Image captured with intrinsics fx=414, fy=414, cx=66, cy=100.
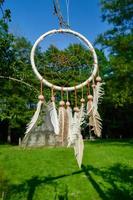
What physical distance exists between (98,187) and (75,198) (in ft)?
5.67

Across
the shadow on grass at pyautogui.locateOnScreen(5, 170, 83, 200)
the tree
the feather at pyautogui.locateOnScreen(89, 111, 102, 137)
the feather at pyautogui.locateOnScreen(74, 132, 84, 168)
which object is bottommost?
the shadow on grass at pyautogui.locateOnScreen(5, 170, 83, 200)

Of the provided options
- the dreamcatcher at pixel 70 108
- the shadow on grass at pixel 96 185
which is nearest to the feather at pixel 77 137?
the dreamcatcher at pixel 70 108

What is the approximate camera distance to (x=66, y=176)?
60.7 feet

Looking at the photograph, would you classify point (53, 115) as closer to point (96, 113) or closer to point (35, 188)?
point (96, 113)

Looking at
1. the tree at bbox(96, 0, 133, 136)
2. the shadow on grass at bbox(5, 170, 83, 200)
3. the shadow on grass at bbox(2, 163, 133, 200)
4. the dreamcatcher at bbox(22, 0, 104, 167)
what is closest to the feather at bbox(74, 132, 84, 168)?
the dreamcatcher at bbox(22, 0, 104, 167)

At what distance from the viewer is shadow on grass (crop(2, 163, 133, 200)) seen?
1539cm

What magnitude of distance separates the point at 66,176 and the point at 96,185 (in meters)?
2.07

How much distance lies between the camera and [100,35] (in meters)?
33.0

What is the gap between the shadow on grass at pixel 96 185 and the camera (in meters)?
15.4

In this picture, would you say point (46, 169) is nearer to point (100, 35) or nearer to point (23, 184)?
point (23, 184)

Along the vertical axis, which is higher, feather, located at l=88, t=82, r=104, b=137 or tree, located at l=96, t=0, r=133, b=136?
tree, located at l=96, t=0, r=133, b=136

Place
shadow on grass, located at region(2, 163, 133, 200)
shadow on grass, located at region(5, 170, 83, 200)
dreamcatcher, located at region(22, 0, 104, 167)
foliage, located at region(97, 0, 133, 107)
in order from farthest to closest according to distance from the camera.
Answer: foliage, located at region(97, 0, 133, 107) < shadow on grass, located at region(5, 170, 83, 200) < shadow on grass, located at region(2, 163, 133, 200) < dreamcatcher, located at region(22, 0, 104, 167)

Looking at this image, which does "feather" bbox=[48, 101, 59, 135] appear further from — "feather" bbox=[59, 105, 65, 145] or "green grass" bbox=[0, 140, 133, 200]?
"green grass" bbox=[0, 140, 133, 200]

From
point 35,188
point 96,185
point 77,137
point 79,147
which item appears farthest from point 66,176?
point 77,137
